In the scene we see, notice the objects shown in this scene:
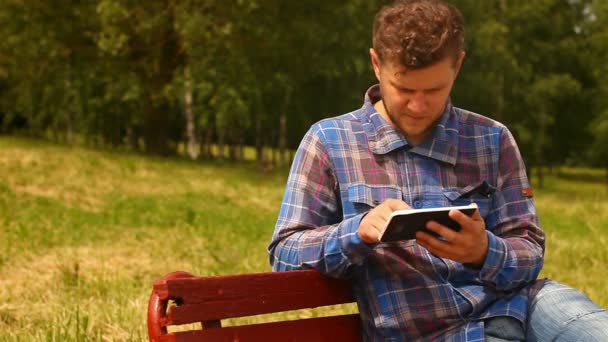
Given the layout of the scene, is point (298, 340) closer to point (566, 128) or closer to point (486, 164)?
point (486, 164)

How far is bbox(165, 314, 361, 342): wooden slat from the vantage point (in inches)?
108

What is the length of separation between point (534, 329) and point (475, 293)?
0.76ft

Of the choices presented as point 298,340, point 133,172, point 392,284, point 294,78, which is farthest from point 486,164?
point 294,78

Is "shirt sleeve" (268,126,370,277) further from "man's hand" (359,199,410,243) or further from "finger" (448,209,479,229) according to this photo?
"finger" (448,209,479,229)

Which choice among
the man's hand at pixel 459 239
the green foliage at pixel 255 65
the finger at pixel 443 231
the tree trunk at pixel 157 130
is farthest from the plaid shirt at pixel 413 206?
the tree trunk at pixel 157 130

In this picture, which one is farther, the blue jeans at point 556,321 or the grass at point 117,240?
the grass at point 117,240

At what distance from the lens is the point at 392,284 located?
118 inches

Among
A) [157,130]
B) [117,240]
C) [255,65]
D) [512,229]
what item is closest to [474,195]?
[512,229]

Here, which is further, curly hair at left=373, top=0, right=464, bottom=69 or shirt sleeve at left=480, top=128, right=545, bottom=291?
shirt sleeve at left=480, top=128, right=545, bottom=291

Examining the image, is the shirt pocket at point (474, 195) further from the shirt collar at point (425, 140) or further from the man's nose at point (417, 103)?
the man's nose at point (417, 103)

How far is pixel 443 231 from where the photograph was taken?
267cm

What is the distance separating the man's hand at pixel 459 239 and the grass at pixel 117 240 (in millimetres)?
2319

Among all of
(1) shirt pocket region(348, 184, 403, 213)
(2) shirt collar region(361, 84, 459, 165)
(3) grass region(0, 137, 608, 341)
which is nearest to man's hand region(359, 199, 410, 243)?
(1) shirt pocket region(348, 184, 403, 213)

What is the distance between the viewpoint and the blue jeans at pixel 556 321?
2.89 meters
